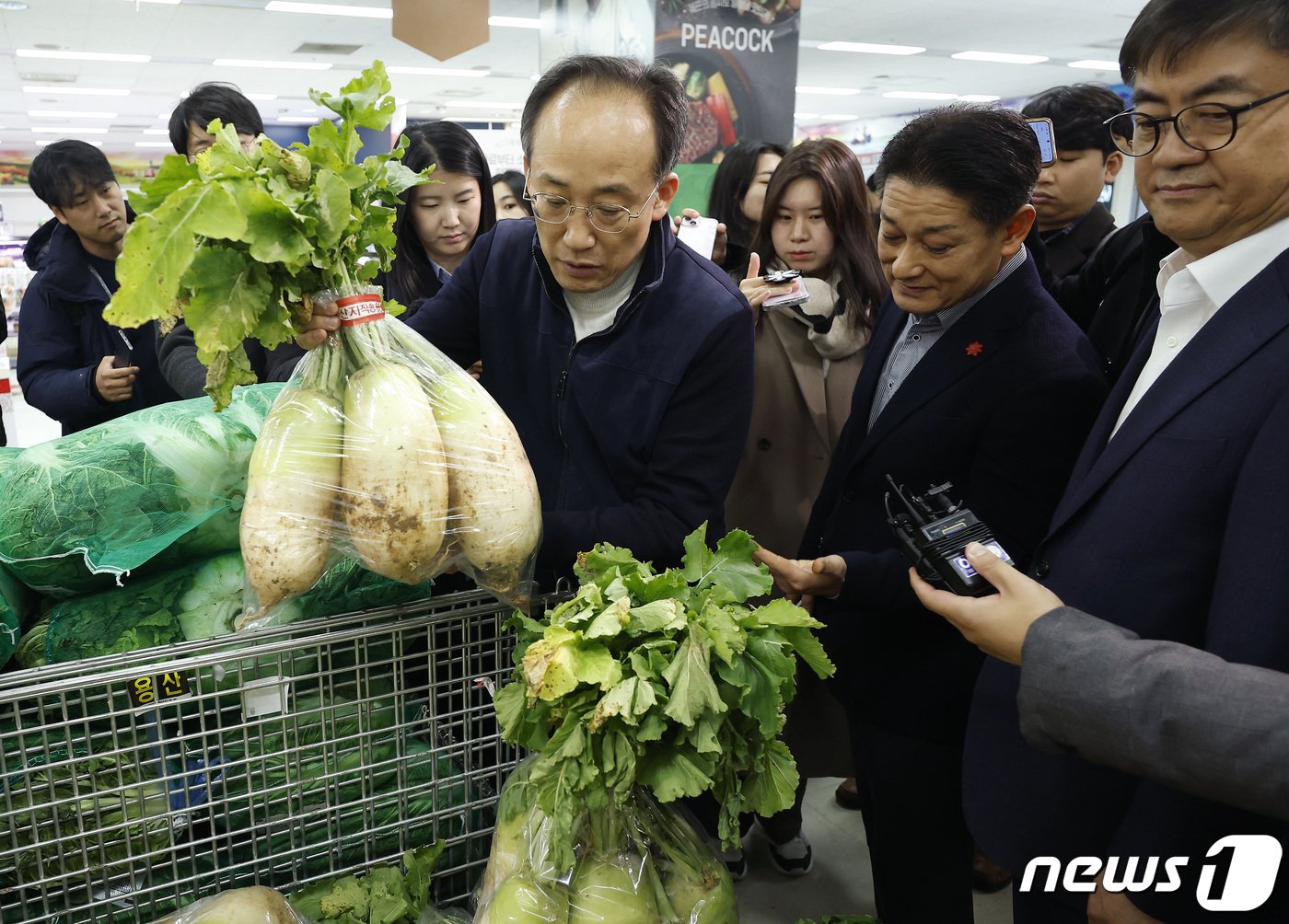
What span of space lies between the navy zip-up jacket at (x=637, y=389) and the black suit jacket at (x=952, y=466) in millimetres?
294

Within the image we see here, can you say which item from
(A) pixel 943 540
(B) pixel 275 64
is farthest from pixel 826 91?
(A) pixel 943 540

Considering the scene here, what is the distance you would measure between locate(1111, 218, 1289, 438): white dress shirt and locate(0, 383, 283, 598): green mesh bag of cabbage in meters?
1.20

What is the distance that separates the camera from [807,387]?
244cm

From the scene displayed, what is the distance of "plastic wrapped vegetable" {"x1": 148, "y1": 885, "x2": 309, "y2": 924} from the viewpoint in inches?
46.4

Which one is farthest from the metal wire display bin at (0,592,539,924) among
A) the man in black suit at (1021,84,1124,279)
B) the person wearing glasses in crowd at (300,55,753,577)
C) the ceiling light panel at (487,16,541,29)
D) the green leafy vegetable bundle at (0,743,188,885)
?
the ceiling light panel at (487,16,541,29)

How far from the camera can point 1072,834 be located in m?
1.24

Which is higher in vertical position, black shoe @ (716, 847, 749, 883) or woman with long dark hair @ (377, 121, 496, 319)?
woman with long dark hair @ (377, 121, 496, 319)

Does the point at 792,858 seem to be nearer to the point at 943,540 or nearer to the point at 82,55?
the point at 943,540

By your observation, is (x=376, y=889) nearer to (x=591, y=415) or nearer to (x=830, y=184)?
(x=591, y=415)

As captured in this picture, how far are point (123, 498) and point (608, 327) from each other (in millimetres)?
750

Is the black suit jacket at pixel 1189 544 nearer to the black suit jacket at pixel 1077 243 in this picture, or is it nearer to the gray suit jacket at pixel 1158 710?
the gray suit jacket at pixel 1158 710

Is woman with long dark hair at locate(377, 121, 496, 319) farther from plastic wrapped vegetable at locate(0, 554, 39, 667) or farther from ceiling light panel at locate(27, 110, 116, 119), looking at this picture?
ceiling light panel at locate(27, 110, 116, 119)

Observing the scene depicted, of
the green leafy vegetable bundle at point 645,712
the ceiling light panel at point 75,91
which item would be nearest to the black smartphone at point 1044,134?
the green leafy vegetable bundle at point 645,712

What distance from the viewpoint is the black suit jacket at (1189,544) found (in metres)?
0.96
